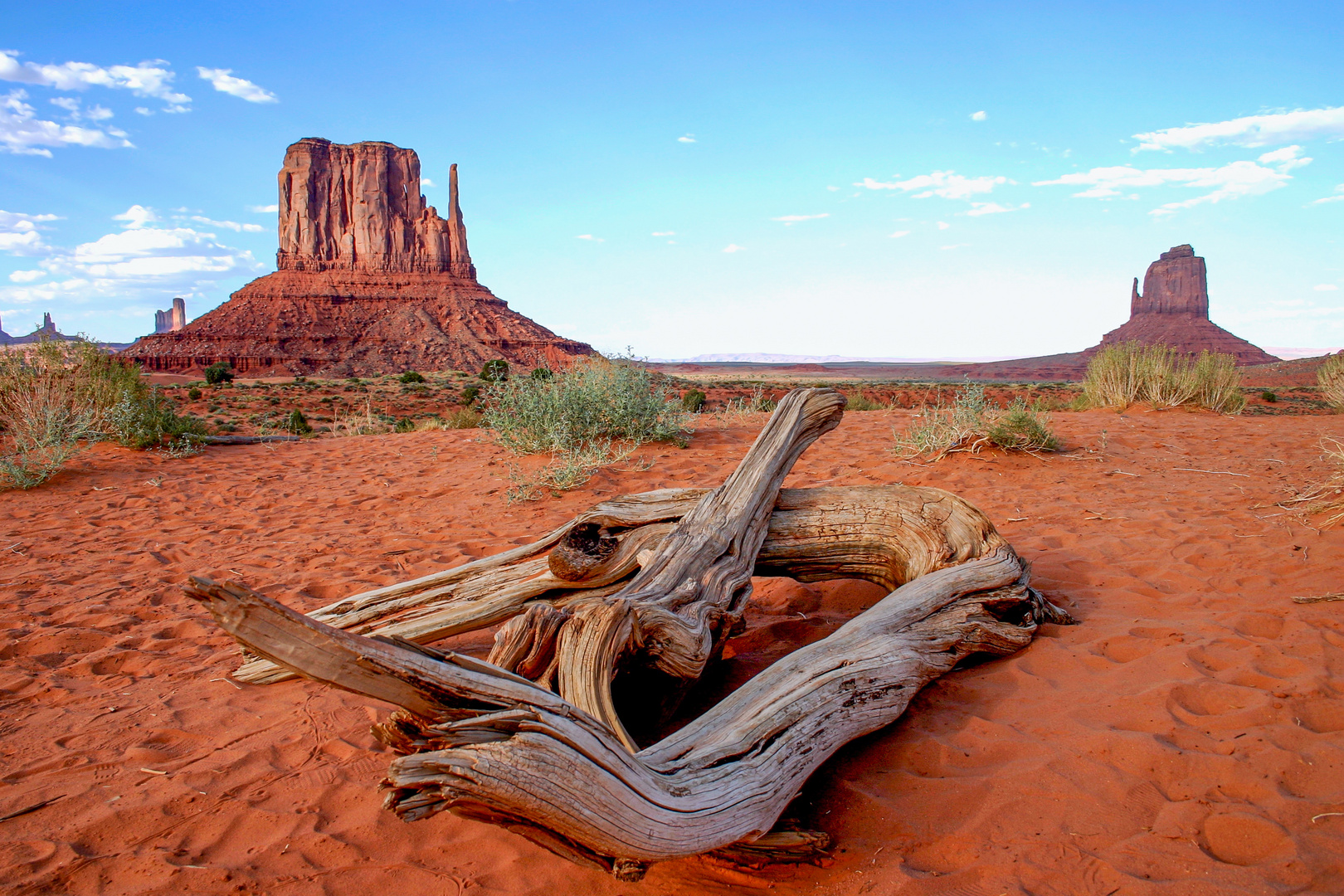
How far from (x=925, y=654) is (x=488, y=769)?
6.37 feet

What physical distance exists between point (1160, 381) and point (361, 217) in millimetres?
75176

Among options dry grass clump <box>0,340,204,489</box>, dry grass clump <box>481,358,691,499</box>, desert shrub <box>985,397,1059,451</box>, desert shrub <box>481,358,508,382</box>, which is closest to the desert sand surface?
desert shrub <box>985,397,1059,451</box>

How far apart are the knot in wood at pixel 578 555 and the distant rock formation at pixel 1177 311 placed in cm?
8861

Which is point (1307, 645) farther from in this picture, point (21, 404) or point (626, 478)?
point (21, 404)

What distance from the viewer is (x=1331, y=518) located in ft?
14.8

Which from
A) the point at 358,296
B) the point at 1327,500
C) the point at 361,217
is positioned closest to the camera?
the point at 1327,500

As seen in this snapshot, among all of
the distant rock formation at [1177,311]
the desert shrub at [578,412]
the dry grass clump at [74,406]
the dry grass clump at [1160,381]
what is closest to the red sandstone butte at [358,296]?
the dry grass clump at [74,406]

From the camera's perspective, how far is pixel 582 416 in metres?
8.34

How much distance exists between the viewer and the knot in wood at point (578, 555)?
3211 mm

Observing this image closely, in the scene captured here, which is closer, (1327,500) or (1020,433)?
(1327,500)

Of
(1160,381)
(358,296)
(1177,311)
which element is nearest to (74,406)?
(1160,381)

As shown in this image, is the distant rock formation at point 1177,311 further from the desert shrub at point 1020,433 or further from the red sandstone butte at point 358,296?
the desert shrub at point 1020,433

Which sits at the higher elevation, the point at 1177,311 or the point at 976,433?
the point at 1177,311

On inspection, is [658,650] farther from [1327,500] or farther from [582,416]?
[582,416]
